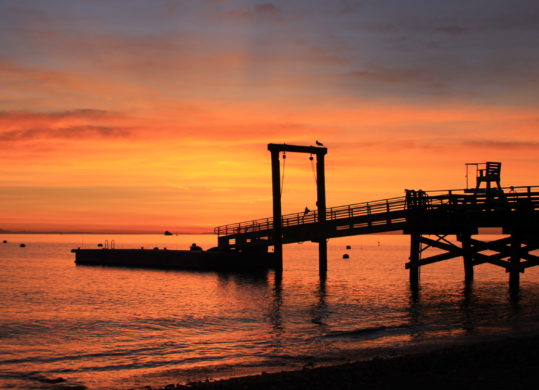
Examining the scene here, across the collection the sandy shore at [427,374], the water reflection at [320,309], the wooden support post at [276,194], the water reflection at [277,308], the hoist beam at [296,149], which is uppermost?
the hoist beam at [296,149]

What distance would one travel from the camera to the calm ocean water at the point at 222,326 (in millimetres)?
17234

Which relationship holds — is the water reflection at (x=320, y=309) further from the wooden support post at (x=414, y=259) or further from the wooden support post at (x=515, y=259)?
the wooden support post at (x=515, y=259)

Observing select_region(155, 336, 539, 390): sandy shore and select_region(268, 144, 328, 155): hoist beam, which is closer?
select_region(155, 336, 539, 390): sandy shore

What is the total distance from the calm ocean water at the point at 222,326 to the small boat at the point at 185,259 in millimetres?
9808

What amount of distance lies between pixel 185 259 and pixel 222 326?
1441 inches

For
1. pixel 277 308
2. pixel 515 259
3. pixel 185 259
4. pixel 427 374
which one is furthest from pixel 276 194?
pixel 427 374

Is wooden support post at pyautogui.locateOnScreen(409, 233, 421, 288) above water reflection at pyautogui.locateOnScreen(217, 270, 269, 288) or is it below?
above

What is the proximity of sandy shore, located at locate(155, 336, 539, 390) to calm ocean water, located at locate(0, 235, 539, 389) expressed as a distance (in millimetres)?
2534

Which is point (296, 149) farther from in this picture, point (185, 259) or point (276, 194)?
point (185, 259)

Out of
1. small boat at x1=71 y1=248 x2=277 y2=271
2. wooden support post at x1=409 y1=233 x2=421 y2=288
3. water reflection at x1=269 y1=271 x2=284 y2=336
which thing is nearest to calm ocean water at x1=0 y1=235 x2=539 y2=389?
water reflection at x1=269 y1=271 x2=284 y2=336

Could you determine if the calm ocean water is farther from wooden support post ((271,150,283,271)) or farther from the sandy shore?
wooden support post ((271,150,283,271))

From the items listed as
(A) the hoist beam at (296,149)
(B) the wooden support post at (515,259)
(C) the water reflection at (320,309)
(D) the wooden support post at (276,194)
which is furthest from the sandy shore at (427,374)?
(A) the hoist beam at (296,149)

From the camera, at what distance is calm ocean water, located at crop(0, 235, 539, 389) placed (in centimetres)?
1723

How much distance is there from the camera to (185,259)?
6128 cm
